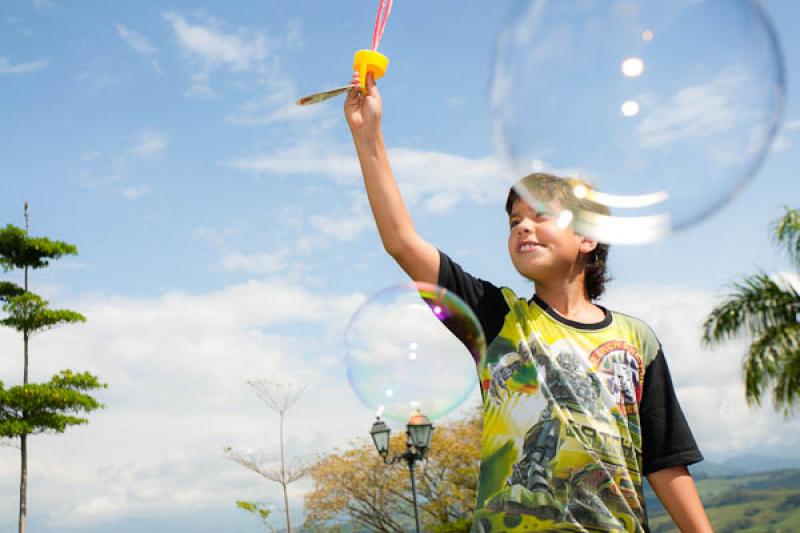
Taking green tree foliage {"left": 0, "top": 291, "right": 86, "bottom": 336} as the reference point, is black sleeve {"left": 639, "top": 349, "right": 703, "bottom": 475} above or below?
below

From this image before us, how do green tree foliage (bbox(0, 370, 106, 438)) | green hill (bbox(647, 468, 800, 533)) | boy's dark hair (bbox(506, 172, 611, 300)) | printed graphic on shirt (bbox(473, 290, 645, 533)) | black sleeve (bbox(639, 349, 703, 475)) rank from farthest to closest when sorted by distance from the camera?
green hill (bbox(647, 468, 800, 533)) < green tree foliage (bbox(0, 370, 106, 438)) < boy's dark hair (bbox(506, 172, 611, 300)) < black sleeve (bbox(639, 349, 703, 475)) < printed graphic on shirt (bbox(473, 290, 645, 533))

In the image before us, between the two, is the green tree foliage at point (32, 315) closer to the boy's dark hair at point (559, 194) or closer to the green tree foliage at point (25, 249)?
the green tree foliage at point (25, 249)

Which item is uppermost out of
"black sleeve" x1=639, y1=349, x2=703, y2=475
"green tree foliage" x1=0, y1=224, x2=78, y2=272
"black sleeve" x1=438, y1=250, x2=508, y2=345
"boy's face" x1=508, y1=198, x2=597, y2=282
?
"green tree foliage" x1=0, y1=224, x2=78, y2=272

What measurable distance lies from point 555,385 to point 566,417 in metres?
0.10

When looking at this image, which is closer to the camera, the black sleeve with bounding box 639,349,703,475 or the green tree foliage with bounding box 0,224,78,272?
the black sleeve with bounding box 639,349,703,475

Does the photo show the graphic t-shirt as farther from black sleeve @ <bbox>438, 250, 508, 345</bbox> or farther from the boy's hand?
the boy's hand

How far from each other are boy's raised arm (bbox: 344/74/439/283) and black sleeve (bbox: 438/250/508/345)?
0.11ft

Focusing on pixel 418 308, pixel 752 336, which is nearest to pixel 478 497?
pixel 418 308

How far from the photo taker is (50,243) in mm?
25359

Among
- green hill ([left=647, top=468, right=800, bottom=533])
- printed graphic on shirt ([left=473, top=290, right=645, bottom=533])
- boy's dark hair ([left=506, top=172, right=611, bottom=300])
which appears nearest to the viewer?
printed graphic on shirt ([left=473, top=290, right=645, bottom=533])

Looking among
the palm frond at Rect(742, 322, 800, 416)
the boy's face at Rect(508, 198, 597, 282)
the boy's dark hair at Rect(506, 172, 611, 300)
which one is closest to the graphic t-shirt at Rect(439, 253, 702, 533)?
the boy's face at Rect(508, 198, 597, 282)

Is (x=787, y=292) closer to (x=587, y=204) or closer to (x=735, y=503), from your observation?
(x=587, y=204)

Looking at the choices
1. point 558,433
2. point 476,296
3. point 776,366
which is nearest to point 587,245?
point 476,296

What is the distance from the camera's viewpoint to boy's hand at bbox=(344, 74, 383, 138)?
236cm
